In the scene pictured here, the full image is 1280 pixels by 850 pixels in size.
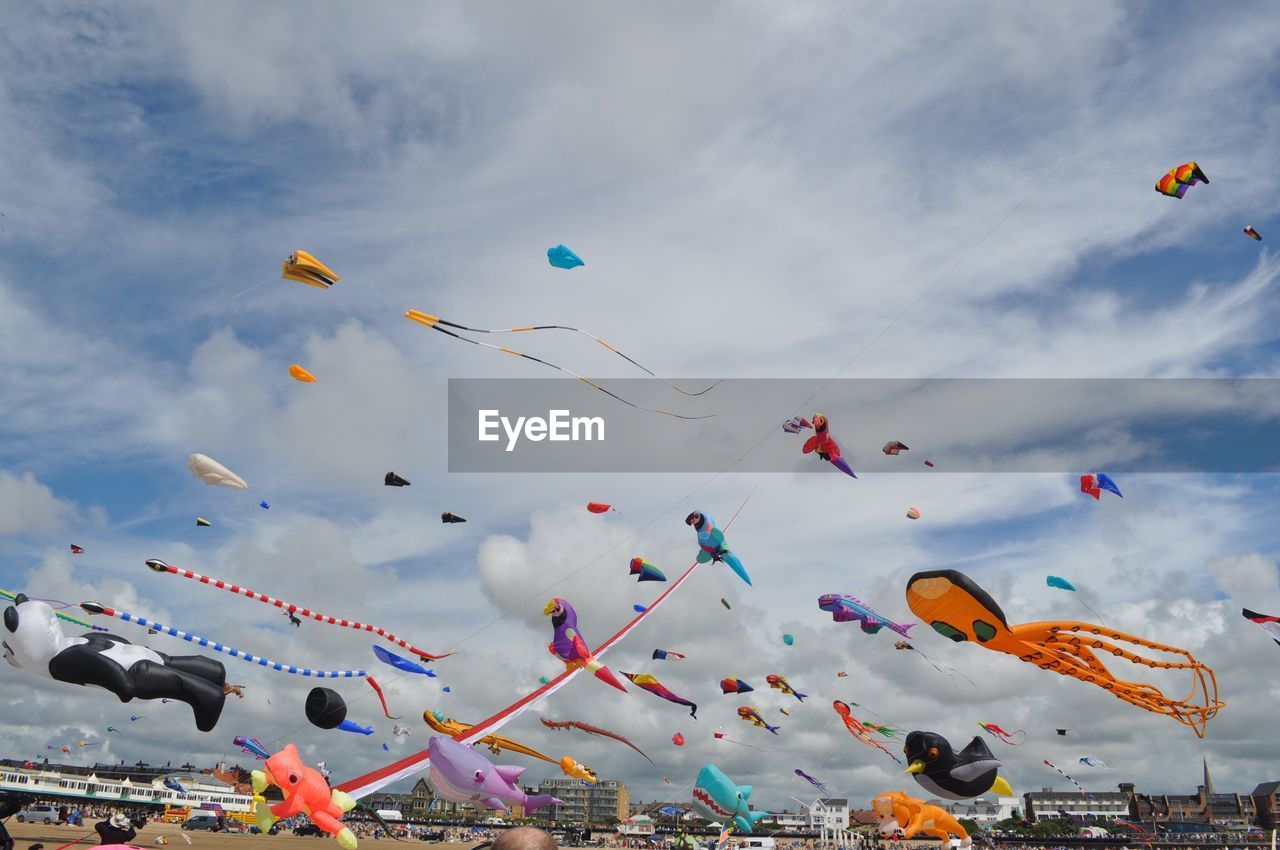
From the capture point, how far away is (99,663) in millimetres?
9461

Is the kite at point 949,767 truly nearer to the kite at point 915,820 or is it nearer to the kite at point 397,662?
the kite at point 915,820

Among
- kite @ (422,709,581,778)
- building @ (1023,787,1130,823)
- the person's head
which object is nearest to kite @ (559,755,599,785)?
kite @ (422,709,581,778)

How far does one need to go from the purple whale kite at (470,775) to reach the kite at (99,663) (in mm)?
5944

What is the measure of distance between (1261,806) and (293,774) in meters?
148

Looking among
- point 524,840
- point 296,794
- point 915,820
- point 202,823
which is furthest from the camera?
point 202,823

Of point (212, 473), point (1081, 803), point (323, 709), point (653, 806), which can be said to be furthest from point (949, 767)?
point (1081, 803)

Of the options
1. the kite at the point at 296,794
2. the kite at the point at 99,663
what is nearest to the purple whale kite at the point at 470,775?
the kite at the point at 296,794

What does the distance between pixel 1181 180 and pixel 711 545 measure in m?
12.2

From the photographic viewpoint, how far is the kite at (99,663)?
9500 millimetres

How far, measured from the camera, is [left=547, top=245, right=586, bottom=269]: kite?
1588 cm

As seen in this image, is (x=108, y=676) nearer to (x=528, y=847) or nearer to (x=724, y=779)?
(x=528, y=847)

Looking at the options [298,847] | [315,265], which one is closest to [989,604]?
[315,265]

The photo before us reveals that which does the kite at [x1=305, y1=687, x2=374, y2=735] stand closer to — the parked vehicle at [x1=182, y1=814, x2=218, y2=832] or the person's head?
the person's head

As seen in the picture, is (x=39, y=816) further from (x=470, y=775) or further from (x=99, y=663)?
(x=99, y=663)
